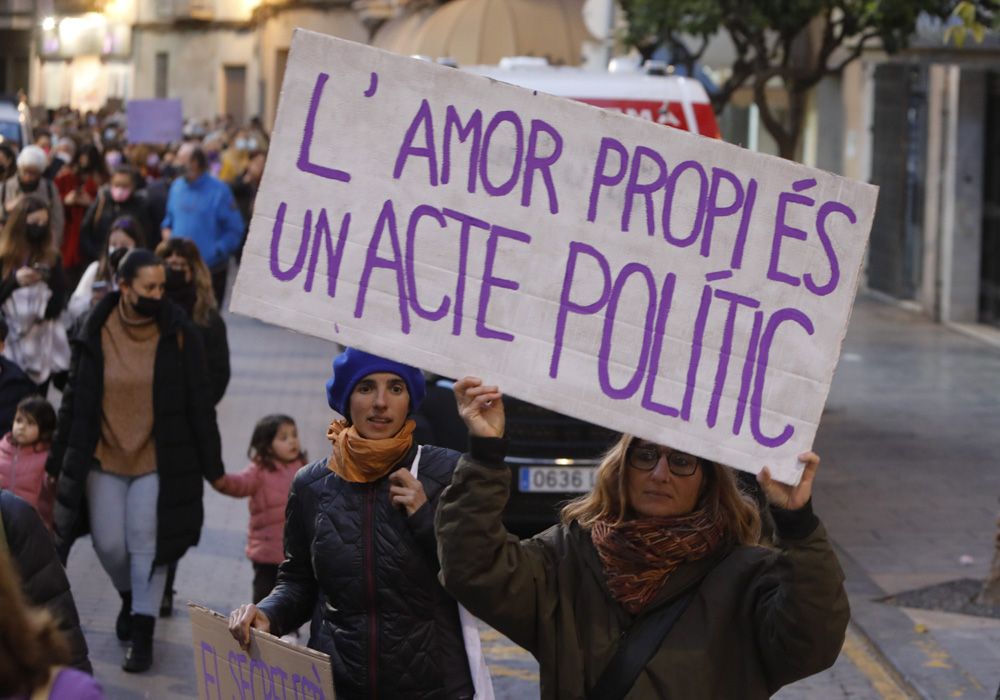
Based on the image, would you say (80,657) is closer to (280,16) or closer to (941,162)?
(941,162)

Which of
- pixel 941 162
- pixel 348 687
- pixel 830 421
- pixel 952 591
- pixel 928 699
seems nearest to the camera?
pixel 348 687

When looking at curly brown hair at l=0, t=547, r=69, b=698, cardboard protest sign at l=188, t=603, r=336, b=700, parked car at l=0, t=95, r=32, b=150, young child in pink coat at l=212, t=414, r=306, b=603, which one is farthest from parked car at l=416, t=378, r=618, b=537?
parked car at l=0, t=95, r=32, b=150

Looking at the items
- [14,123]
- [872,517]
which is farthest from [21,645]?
[14,123]

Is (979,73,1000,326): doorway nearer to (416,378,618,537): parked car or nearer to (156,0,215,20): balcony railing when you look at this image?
(416,378,618,537): parked car

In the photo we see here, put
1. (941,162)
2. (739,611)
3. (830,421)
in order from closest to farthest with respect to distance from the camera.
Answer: (739,611) < (830,421) < (941,162)

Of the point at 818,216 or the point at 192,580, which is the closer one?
the point at 818,216

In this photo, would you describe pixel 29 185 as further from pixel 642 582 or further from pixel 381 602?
pixel 642 582

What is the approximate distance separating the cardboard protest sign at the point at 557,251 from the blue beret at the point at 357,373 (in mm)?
825

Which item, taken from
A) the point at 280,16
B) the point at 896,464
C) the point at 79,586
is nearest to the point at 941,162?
the point at 896,464

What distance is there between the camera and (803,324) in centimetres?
381

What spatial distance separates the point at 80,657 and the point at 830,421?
35.8 feet

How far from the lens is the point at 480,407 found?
380 cm

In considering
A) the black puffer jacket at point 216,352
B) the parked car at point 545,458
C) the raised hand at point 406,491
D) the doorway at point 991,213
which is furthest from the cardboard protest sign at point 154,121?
the raised hand at point 406,491

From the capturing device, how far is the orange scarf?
15.4ft
